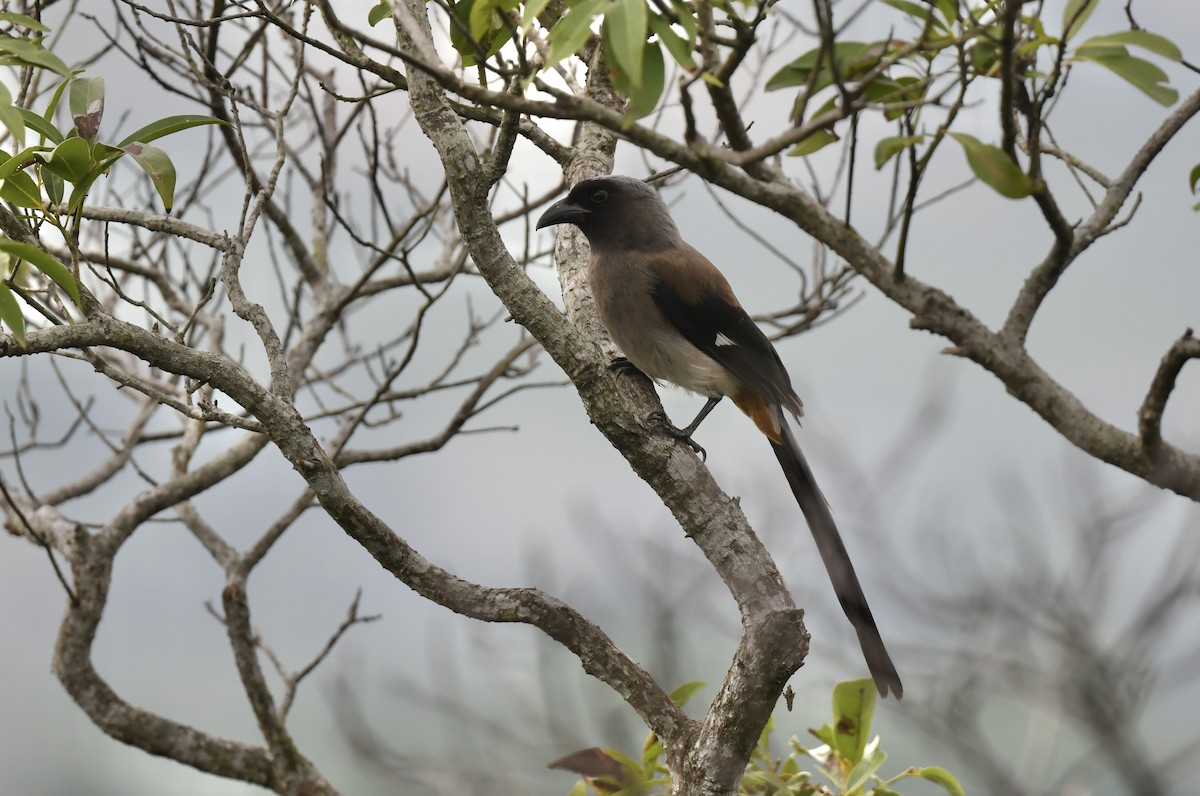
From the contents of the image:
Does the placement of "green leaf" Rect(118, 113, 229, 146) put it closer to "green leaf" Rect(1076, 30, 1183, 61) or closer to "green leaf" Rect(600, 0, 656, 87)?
"green leaf" Rect(600, 0, 656, 87)

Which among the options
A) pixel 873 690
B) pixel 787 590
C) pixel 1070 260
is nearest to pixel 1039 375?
pixel 1070 260

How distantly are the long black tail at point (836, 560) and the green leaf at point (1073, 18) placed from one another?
1.83 m

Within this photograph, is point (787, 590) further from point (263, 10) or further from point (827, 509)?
point (263, 10)

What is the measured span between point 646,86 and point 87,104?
62.6 inches

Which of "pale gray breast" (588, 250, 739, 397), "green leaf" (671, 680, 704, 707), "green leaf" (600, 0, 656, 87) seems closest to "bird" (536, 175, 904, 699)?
"pale gray breast" (588, 250, 739, 397)

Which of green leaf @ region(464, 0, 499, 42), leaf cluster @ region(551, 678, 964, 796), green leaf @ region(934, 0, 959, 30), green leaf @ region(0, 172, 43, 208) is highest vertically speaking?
green leaf @ region(934, 0, 959, 30)

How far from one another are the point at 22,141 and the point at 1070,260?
2098 millimetres

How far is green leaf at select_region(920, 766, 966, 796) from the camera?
120 inches

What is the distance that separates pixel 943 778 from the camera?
3.06 meters

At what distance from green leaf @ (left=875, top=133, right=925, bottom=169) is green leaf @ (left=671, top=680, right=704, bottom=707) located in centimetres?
175

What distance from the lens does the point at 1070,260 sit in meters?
1.97

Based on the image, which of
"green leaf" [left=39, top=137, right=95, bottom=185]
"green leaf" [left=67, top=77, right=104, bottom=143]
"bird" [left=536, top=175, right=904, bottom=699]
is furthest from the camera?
"bird" [left=536, top=175, right=904, bottom=699]

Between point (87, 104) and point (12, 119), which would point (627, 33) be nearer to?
point (12, 119)

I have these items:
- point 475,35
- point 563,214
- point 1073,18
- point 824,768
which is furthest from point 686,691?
point 1073,18
